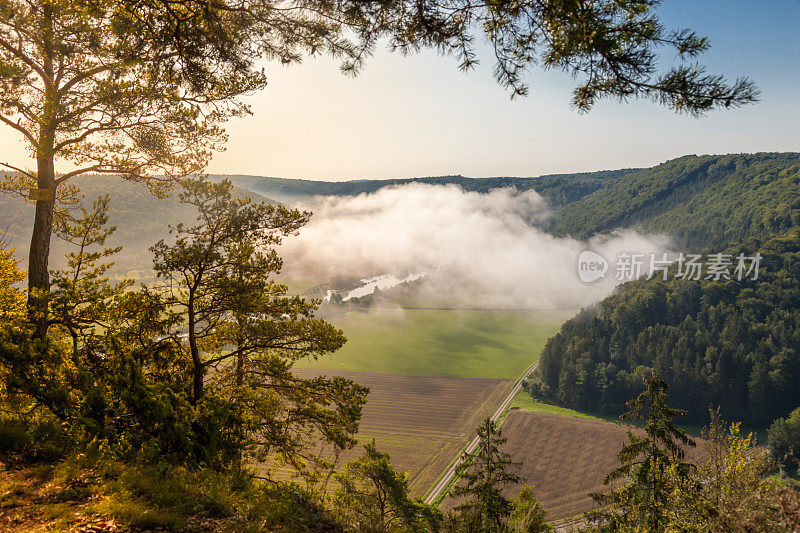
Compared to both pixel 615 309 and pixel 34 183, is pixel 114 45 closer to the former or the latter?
pixel 34 183

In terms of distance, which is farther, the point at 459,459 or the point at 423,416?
the point at 423,416

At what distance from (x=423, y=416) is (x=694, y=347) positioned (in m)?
61.4

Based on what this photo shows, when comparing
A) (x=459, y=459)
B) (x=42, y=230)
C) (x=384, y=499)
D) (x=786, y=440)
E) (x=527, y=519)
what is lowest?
(x=459, y=459)

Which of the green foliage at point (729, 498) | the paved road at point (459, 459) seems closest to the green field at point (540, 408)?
the paved road at point (459, 459)

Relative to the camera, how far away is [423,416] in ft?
201

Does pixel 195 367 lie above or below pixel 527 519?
above

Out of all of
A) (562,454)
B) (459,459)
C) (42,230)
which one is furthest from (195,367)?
(562,454)

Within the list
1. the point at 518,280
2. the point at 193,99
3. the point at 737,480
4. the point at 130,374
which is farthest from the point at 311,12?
the point at 518,280

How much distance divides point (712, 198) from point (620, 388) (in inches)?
6284

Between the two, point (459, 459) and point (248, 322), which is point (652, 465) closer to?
point (248, 322)

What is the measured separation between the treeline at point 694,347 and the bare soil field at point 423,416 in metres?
15.0

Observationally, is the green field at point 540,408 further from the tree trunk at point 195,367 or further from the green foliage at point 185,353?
the tree trunk at point 195,367

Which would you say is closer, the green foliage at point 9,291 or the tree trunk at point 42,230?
the green foliage at point 9,291

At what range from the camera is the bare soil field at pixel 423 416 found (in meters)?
47.2
